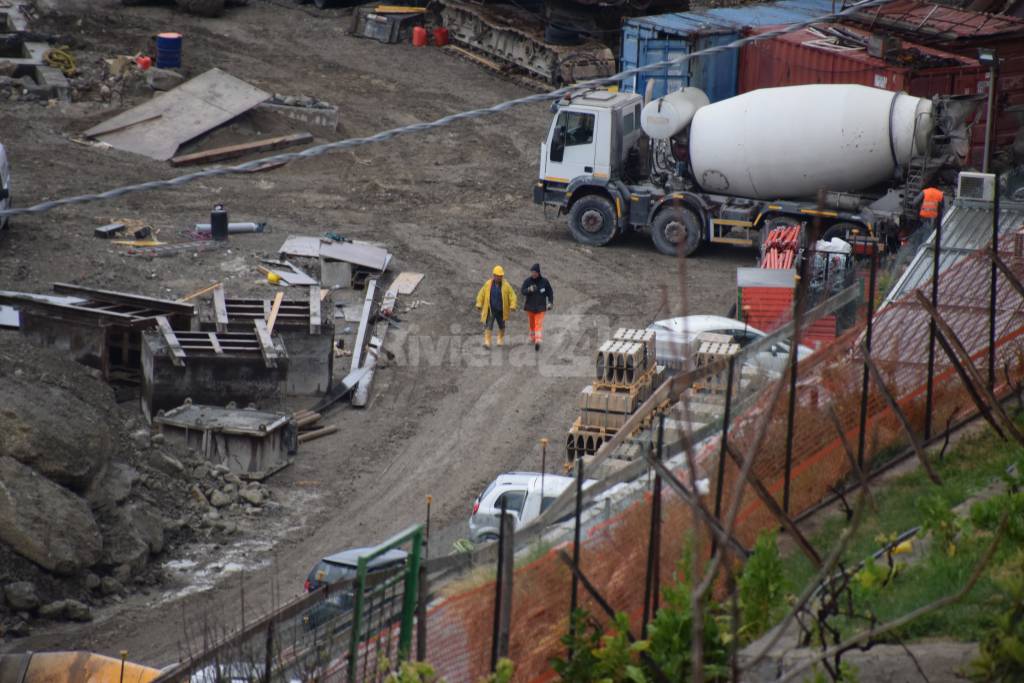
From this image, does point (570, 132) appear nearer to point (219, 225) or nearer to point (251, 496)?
point (219, 225)

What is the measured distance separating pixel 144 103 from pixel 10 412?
17758 millimetres

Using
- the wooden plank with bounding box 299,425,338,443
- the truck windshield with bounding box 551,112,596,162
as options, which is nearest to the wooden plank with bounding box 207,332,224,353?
the wooden plank with bounding box 299,425,338,443

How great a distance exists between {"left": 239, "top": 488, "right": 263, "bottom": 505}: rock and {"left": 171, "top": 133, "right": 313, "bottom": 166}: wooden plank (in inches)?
549

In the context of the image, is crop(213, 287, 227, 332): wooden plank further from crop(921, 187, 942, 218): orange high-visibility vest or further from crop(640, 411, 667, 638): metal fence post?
crop(640, 411, 667, 638): metal fence post

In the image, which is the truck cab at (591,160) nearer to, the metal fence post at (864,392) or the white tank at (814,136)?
the white tank at (814,136)

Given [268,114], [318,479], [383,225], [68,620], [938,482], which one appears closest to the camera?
[938,482]

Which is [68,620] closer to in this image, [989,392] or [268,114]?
[989,392]

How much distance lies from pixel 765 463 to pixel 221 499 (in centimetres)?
774

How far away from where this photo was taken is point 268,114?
100ft

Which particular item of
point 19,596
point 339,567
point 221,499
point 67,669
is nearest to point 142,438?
point 221,499

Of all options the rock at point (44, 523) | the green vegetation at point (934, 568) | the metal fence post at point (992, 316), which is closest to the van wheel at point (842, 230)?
the metal fence post at point (992, 316)

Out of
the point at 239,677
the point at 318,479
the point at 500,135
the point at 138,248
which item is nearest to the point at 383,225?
the point at 138,248

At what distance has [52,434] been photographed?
1427 cm

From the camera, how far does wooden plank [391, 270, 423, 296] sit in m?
22.8
